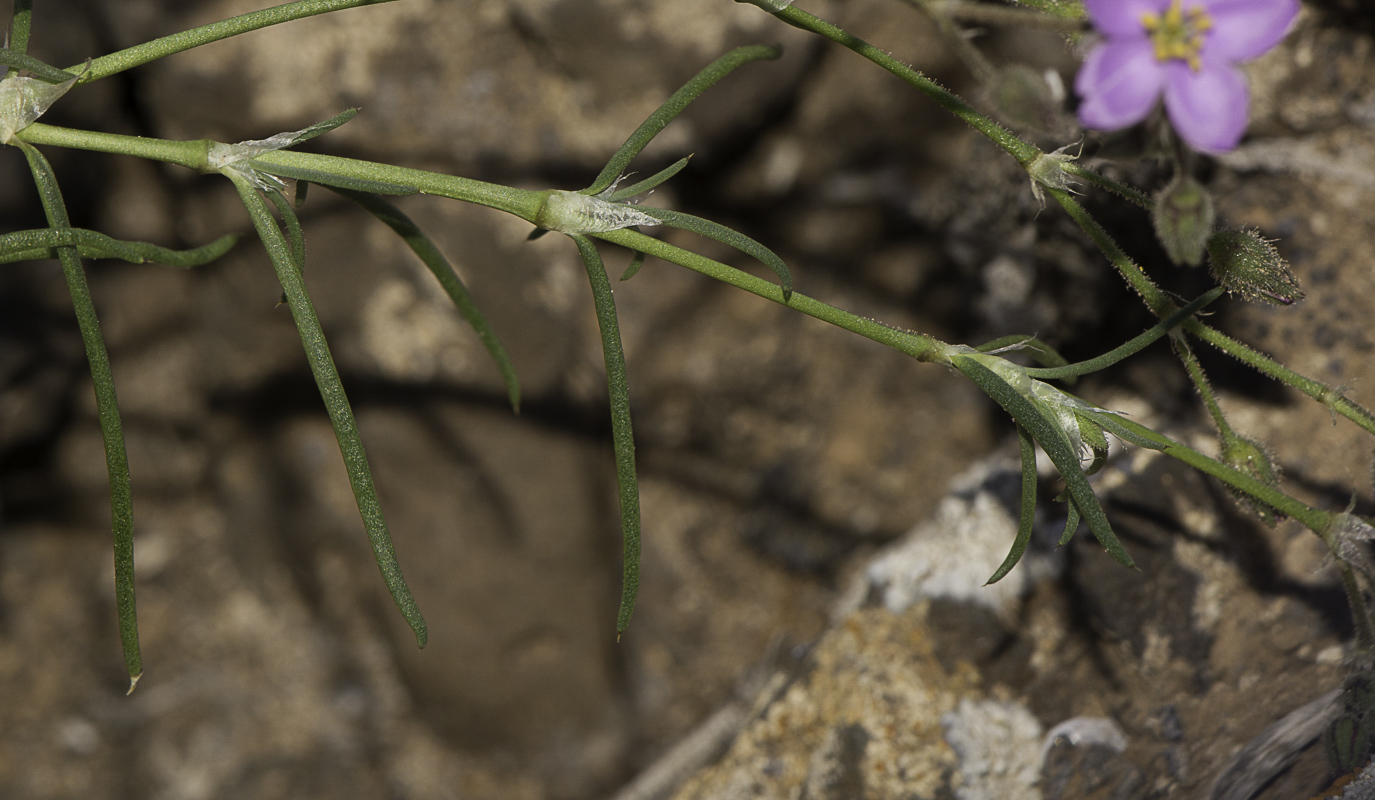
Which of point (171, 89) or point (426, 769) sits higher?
point (171, 89)

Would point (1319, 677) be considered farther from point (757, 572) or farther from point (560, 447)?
point (560, 447)

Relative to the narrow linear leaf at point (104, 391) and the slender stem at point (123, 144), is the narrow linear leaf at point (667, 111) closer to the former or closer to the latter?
the slender stem at point (123, 144)

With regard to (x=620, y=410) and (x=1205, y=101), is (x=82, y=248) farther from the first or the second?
(x=1205, y=101)

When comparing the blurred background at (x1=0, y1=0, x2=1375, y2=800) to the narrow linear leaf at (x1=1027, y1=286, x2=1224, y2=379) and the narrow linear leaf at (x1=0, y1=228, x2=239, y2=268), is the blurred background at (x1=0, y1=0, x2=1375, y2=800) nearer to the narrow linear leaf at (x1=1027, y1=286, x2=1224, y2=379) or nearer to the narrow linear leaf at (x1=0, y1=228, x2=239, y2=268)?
the narrow linear leaf at (x1=1027, y1=286, x2=1224, y2=379)

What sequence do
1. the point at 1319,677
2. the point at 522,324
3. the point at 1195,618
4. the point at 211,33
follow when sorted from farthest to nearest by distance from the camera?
the point at 522,324
the point at 1195,618
the point at 1319,677
the point at 211,33

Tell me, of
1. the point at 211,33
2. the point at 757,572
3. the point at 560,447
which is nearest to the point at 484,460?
the point at 560,447

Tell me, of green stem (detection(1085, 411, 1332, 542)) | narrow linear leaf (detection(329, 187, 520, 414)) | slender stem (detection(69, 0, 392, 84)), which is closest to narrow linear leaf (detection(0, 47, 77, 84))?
slender stem (detection(69, 0, 392, 84))

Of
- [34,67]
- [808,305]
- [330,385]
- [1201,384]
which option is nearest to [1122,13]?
[808,305]
